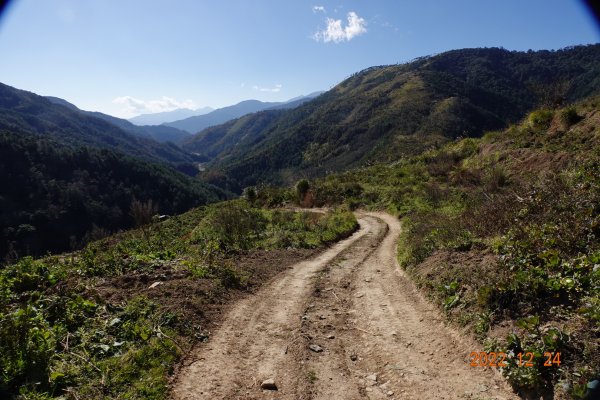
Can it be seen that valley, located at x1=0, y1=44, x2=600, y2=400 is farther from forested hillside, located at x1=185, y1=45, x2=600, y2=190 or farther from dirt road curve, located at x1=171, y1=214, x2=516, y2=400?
forested hillside, located at x1=185, y1=45, x2=600, y2=190

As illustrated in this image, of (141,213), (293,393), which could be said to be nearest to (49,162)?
(141,213)

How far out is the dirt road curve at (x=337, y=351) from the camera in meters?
4.84

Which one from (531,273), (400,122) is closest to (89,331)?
(531,273)

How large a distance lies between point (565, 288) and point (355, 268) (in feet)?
21.9

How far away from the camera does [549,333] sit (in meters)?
4.55

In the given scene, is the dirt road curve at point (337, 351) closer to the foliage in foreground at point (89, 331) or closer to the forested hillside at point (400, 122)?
the foliage in foreground at point (89, 331)

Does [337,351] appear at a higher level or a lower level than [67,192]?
lower

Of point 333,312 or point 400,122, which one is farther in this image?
point 400,122

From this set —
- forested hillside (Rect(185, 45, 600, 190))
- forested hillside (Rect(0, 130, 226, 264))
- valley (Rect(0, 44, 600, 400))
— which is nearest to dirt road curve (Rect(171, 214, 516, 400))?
valley (Rect(0, 44, 600, 400))
